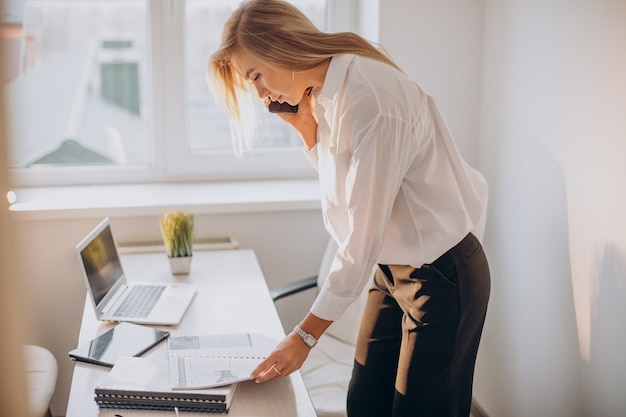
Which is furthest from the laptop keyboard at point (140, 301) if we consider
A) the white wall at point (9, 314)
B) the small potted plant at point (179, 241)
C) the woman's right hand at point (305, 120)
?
the white wall at point (9, 314)

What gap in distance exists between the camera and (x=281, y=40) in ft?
4.86

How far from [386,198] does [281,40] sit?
39cm

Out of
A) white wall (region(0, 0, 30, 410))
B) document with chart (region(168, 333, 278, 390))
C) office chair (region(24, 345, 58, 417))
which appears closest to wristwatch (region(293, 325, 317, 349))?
document with chart (region(168, 333, 278, 390))

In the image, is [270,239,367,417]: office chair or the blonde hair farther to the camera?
[270,239,367,417]: office chair

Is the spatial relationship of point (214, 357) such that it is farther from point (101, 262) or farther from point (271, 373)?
point (101, 262)

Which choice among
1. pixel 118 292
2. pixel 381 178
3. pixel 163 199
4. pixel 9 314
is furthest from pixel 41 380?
pixel 9 314

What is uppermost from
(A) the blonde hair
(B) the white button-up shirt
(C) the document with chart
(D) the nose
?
(A) the blonde hair

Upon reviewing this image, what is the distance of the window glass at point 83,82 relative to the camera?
2.80 meters

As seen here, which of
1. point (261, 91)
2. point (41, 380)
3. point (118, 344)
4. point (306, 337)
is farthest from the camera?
point (41, 380)

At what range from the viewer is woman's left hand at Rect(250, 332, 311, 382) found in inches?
57.9

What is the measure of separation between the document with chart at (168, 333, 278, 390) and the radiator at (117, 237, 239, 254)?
860 millimetres

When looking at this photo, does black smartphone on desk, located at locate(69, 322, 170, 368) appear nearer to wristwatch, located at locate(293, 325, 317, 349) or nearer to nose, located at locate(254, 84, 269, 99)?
wristwatch, located at locate(293, 325, 317, 349)

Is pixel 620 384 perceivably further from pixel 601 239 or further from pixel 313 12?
pixel 313 12

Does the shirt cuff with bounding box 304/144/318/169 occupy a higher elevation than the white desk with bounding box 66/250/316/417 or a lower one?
higher
